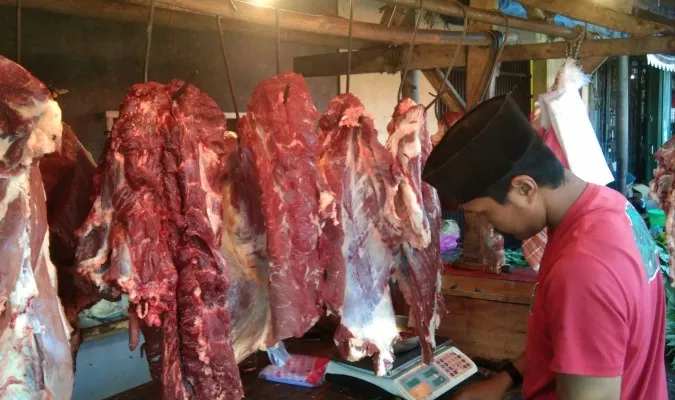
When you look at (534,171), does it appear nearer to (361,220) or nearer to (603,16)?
(361,220)

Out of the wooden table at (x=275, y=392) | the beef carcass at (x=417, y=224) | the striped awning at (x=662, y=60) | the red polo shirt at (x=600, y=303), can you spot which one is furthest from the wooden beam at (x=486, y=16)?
the striped awning at (x=662, y=60)

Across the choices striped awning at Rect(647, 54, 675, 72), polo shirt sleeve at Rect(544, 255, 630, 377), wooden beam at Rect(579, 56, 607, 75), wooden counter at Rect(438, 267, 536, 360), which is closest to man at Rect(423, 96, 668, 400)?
polo shirt sleeve at Rect(544, 255, 630, 377)

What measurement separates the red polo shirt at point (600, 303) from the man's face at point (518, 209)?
0.11m

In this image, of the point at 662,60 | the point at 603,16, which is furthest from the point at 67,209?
the point at 662,60

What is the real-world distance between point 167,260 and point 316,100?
5.15 m

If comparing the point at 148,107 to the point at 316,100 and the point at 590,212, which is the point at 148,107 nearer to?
the point at 590,212

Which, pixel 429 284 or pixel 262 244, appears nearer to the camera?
pixel 262 244

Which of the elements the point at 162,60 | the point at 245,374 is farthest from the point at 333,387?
the point at 162,60

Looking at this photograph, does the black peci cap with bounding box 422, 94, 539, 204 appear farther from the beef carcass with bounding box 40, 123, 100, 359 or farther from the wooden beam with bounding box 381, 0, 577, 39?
the beef carcass with bounding box 40, 123, 100, 359

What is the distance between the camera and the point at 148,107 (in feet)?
7.10

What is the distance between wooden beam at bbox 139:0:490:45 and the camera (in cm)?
252

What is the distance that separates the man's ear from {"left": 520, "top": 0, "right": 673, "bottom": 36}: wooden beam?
2642mm

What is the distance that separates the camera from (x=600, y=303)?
208 cm

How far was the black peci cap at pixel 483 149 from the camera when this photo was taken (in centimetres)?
231
